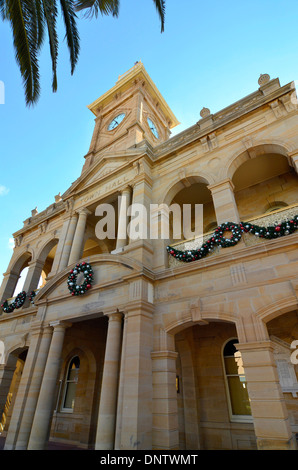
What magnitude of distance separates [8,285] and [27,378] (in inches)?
342

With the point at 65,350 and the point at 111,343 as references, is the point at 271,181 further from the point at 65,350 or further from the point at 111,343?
the point at 65,350

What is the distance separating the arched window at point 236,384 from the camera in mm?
9898

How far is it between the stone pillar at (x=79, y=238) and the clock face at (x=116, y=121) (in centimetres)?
935

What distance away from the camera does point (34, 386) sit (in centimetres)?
1043

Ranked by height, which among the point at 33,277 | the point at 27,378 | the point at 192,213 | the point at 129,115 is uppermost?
the point at 129,115

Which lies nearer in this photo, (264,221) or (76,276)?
(264,221)

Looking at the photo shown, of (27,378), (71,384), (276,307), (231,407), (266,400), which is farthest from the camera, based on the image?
(71,384)

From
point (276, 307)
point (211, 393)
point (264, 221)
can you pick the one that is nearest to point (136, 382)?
point (211, 393)

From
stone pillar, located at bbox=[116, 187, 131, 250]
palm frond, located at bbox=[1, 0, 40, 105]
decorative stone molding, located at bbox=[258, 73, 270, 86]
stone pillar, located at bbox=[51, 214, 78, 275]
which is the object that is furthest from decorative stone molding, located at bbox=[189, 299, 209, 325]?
decorative stone molding, located at bbox=[258, 73, 270, 86]

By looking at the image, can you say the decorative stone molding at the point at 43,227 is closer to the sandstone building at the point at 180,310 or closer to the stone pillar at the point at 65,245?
the sandstone building at the point at 180,310

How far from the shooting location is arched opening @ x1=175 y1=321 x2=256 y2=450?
9.71 metres

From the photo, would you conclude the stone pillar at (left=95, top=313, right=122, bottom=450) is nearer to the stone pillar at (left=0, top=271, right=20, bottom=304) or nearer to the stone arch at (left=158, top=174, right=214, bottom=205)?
the stone arch at (left=158, top=174, right=214, bottom=205)

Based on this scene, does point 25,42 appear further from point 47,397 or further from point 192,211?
point 47,397

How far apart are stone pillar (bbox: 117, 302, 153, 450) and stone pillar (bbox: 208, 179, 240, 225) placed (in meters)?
4.27
